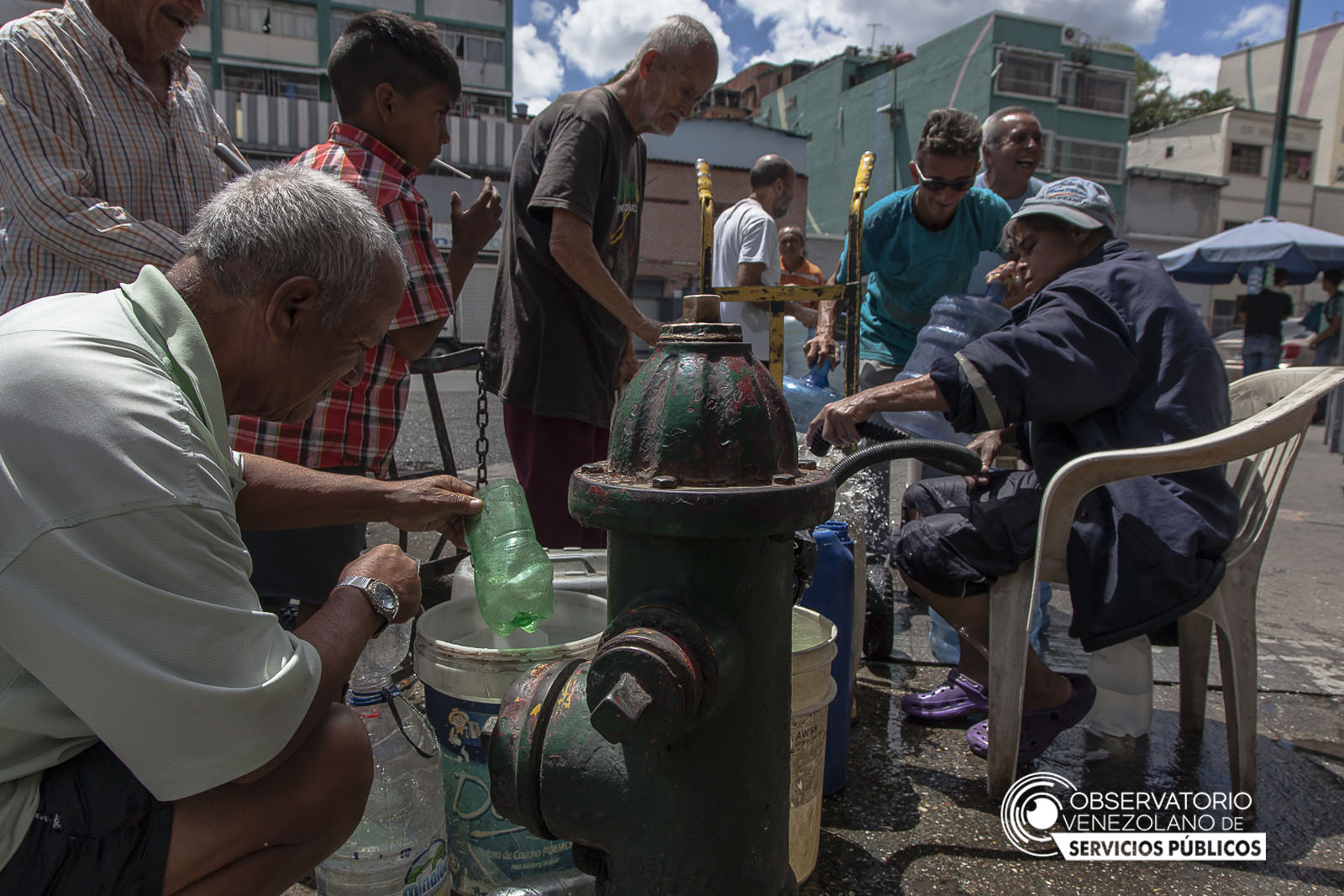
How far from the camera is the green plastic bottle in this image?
6.64ft

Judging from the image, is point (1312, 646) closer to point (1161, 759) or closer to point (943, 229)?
point (1161, 759)

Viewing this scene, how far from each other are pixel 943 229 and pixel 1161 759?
2.43 metres

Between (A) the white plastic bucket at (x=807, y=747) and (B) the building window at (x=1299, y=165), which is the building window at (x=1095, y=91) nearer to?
(B) the building window at (x=1299, y=165)

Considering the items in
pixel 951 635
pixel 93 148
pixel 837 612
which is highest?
pixel 93 148

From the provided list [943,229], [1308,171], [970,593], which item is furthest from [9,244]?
[1308,171]

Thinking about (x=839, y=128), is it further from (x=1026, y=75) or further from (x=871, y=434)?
(x=871, y=434)

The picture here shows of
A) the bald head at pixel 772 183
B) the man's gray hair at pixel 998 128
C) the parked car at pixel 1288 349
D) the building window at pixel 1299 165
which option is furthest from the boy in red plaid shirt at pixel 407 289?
the building window at pixel 1299 165

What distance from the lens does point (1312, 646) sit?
3.74m

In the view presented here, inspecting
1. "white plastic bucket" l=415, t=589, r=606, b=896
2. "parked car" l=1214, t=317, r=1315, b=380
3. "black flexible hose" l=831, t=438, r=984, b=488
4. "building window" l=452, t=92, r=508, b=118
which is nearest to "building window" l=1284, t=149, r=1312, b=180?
"parked car" l=1214, t=317, r=1315, b=380

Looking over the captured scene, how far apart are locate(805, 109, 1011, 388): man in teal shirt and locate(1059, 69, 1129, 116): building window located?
32.3 meters


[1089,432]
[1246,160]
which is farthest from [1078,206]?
[1246,160]

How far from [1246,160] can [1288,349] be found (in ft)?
88.8

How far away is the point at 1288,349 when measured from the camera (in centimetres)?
1376

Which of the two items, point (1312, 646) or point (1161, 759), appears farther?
point (1312, 646)
